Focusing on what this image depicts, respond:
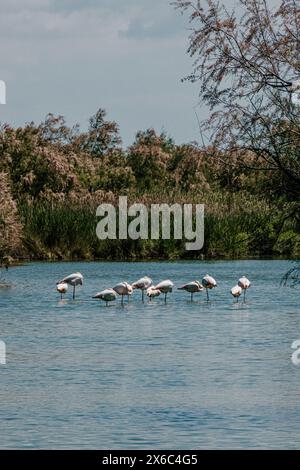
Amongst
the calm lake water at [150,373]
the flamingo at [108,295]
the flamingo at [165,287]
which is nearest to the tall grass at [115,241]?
the calm lake water at [150,373]

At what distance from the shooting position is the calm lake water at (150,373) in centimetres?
1432

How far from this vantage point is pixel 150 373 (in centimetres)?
1850

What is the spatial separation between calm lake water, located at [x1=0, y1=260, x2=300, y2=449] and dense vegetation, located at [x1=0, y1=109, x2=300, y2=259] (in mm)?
8024

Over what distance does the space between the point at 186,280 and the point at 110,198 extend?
1804 cm

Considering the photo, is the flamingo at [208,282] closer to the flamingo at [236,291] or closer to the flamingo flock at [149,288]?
the flamingo flock at [149,288]

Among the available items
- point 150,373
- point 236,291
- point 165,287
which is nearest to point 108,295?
point 165,287

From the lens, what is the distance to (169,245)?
48.6m

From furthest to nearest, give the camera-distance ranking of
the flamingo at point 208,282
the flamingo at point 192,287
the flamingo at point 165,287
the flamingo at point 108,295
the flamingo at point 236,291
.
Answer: the flamingo at point 208,282 → the flamingo at point 192,287 → the flamingo at point 165,287 → the flamingo at point 236,291 → the flamingo at point 108,295

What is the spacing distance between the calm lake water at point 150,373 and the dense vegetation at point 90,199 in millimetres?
8024

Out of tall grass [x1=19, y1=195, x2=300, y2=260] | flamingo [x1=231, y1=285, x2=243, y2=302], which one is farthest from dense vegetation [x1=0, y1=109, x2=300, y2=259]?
flamingo [x1=231, y1=285, x2=243, y2=302]

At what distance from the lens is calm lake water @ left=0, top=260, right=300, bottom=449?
→ 47.0ft

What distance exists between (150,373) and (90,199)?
3644 cm

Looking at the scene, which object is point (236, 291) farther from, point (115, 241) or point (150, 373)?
point (115, 241)
